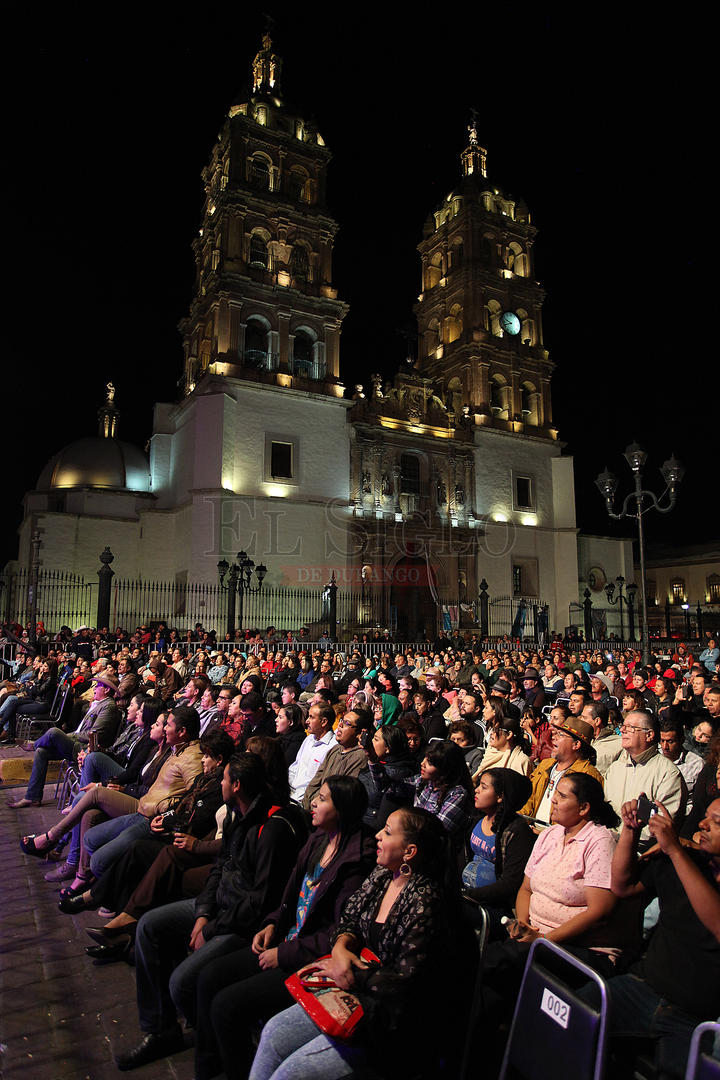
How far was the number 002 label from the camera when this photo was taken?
99.6 inches

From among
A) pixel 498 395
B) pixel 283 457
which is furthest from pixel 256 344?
pixel 498 395

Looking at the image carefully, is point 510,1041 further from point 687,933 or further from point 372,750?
point 372,750

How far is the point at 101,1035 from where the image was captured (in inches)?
145

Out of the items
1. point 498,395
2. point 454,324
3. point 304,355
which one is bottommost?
point 498,395

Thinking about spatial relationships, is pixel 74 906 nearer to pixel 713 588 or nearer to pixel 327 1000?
pixel 327 1000

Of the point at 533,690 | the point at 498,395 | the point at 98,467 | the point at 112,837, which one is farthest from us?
the point at 498,395

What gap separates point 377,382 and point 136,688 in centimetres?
2627

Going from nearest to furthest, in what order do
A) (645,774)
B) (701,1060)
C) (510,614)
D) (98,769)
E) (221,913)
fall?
(701,1060), (221,913), (645,774), (98,769), (510,614)

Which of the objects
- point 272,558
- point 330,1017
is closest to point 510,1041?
point 330,1017

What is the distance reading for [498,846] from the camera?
4.23 metres

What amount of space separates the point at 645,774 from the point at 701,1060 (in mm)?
2952

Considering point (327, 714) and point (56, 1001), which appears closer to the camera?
point (56, 1001)

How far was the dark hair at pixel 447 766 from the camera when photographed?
15.4 feet

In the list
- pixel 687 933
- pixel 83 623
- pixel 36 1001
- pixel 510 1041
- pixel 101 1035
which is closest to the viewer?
pixel 510 1041
